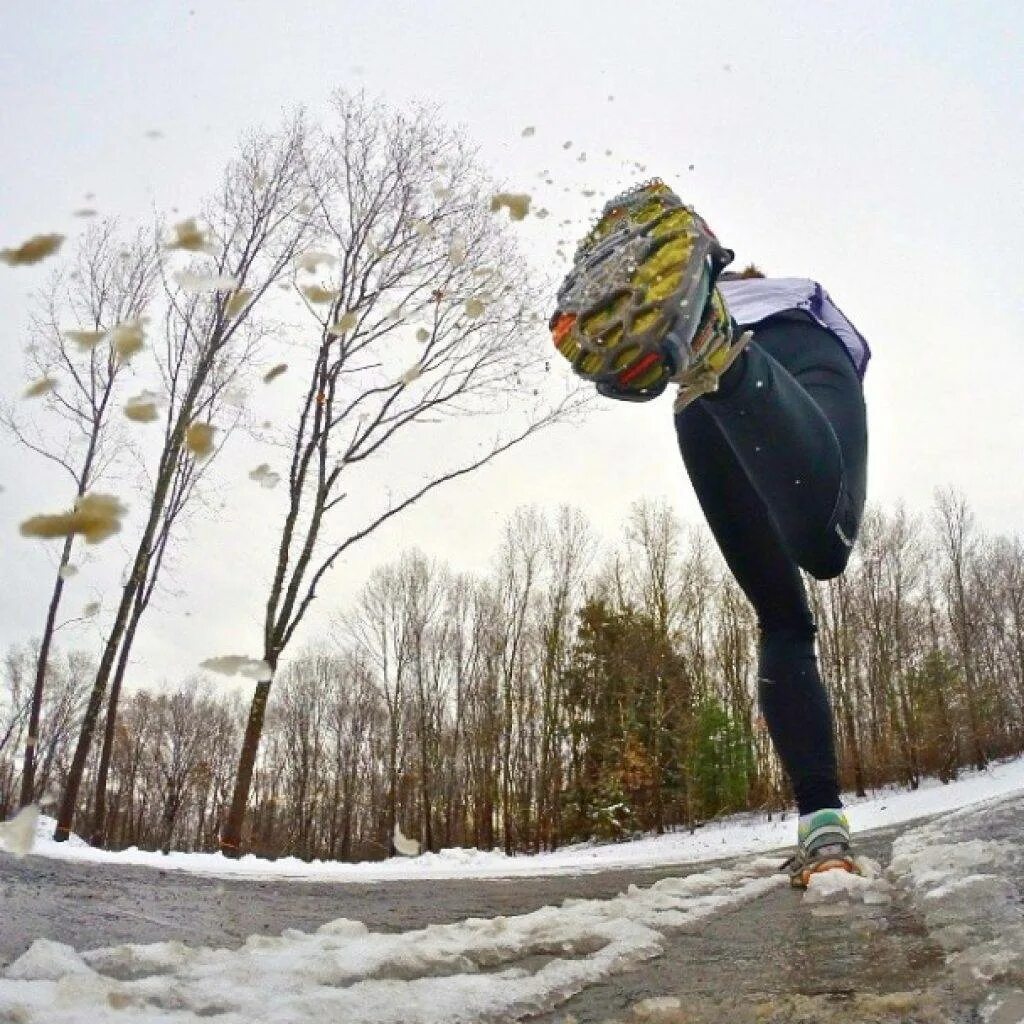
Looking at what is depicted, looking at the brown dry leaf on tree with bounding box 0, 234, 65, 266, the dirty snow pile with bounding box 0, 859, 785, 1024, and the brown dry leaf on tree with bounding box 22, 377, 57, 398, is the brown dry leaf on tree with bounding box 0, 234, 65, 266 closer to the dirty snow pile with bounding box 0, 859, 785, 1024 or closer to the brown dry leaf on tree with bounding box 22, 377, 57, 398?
the brown dry leaf on tree with bounding box 22, 377, 57, 398

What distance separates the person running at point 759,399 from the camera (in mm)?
1237

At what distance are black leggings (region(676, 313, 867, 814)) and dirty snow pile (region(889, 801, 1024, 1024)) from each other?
275 mm

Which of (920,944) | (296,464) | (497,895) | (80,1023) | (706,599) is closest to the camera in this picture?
(80,1023)

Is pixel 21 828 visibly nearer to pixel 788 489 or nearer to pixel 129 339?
pixel 129 339

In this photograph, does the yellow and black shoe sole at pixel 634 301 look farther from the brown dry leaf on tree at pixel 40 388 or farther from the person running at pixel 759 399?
the brown dry leaf on tree at pixel 40 388

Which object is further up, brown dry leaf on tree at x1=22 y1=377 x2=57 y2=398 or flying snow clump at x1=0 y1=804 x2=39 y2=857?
brown dry leaf on tree at x1=22 y1=377 x2=57 y2=398

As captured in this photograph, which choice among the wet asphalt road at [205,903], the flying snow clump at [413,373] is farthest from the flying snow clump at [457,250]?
the wet asphalt road at [205,903]

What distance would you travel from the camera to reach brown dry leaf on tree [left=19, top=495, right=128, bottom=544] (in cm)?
162

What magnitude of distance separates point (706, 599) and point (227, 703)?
2752cm

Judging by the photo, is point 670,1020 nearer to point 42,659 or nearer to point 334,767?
point 42,659

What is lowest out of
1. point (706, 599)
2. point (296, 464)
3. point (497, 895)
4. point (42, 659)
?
point (497, 895)

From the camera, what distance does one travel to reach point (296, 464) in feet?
34.1

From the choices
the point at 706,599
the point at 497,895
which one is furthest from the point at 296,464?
the point at 706,599

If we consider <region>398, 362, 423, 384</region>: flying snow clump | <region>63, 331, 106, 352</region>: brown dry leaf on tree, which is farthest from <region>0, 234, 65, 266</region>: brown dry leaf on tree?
<region>398, 362, 423, 384</region>: flying snow clump
